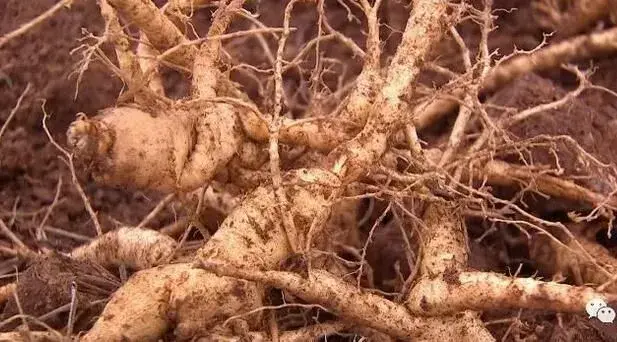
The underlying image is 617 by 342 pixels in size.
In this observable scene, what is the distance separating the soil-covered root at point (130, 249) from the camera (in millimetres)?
1632

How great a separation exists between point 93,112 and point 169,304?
1015mm

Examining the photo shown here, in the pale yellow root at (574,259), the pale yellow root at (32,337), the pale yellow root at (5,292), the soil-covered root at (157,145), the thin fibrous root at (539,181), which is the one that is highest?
the soil-covered root at (157,145)

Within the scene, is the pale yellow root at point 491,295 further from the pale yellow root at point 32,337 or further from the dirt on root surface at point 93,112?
the pale yellow root at point 32,337

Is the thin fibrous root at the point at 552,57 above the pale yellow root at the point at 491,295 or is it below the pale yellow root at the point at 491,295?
above

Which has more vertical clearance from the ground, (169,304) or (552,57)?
(552,57)

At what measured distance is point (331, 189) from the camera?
1550 mm

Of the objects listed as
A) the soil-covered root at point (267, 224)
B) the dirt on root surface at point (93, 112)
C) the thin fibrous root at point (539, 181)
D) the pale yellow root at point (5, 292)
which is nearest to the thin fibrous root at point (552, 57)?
the dirt on root surface at point (93, 112)

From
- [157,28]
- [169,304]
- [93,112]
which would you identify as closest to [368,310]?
[169,304]

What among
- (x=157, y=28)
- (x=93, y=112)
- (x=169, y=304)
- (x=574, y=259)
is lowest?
(x=574, y=259)

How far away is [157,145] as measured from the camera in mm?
1384

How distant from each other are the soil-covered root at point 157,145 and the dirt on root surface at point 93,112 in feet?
0.99

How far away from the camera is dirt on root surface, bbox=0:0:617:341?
1647 mm

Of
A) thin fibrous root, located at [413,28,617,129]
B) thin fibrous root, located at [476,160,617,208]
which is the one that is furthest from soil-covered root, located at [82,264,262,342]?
thin fibrous root, located at [413,28,617,129]

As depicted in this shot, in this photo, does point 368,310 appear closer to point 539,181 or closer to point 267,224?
point 267,224
